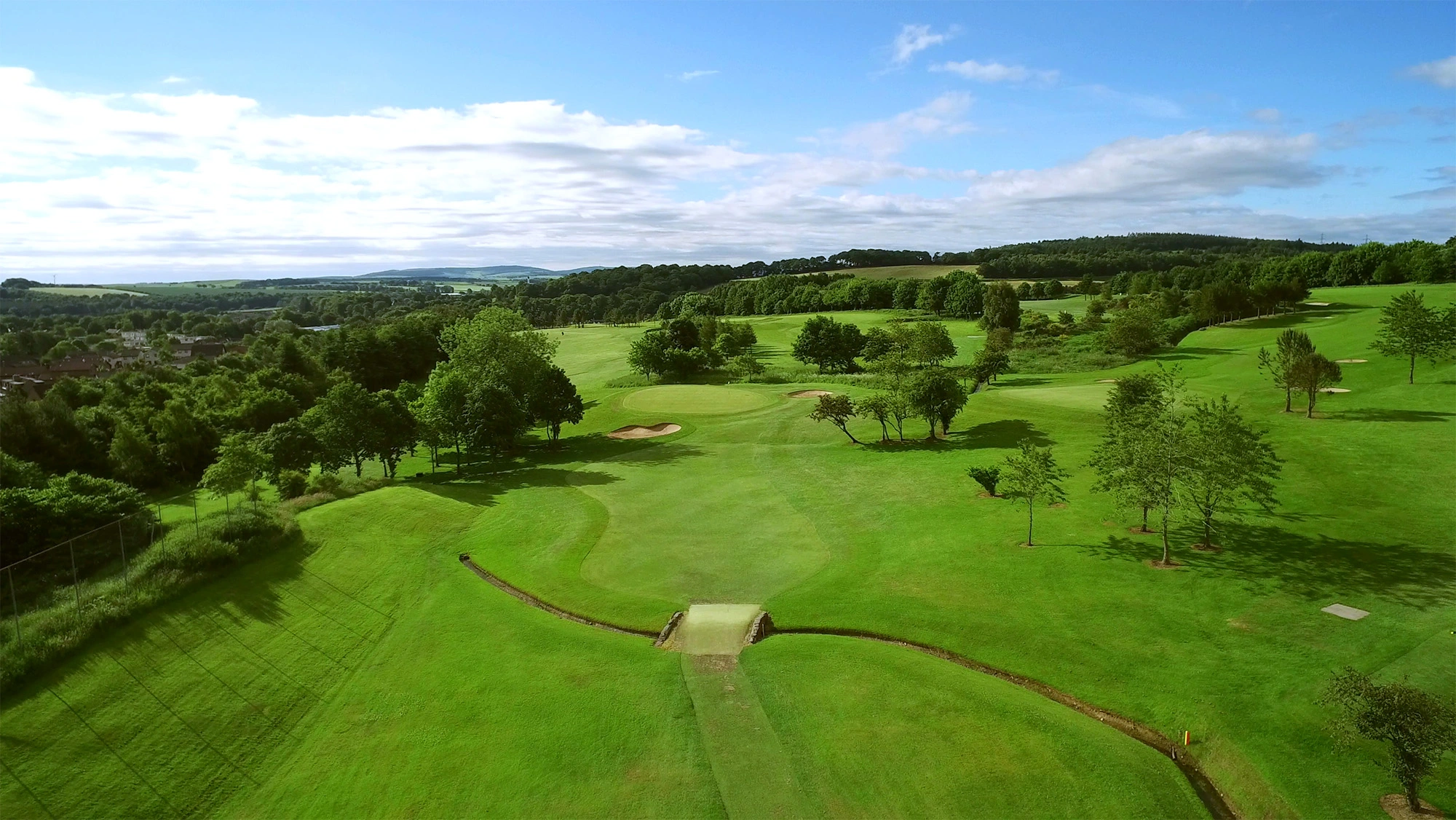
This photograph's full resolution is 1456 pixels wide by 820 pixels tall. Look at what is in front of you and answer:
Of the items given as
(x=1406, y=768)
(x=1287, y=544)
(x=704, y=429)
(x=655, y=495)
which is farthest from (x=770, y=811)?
(x=704, y=429)

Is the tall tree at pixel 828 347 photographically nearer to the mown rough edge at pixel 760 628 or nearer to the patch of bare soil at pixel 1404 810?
the mown rough edge at pixel 760 628

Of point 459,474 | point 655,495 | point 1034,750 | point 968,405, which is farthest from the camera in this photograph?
point 968,405

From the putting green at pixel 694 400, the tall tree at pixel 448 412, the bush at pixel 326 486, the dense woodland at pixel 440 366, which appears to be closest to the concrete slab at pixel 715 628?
the bush at pixel 326 486

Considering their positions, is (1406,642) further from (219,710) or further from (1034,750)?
(219,710)

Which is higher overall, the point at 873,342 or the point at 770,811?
the point at 873,342

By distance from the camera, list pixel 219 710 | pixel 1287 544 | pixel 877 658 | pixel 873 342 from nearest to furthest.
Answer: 1. pixel 219 710
2. pixel 877 658
3. pixel 1287 544
4. pixel 873 342

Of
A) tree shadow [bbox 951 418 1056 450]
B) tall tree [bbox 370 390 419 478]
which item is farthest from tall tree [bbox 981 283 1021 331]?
tall tree [bbox 370 390 419 478]
